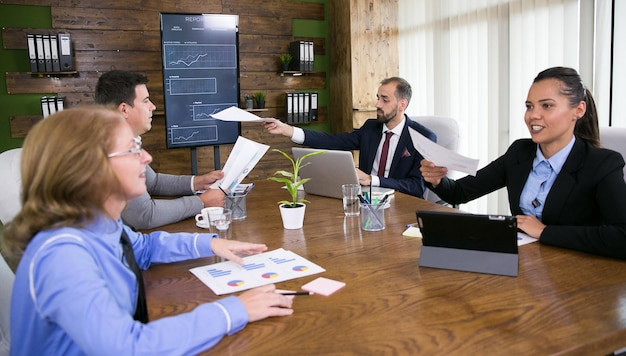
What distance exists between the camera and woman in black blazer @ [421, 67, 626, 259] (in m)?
1.49

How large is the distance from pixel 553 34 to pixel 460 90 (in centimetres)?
97

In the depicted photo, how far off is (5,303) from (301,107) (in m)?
3.98

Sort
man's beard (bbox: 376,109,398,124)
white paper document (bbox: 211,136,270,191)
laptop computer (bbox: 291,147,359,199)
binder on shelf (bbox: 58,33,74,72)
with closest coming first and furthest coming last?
white paper document (bbox: 211,136,270,191) < laptop computer (bbox: 291,147,359,199) < man's beard (bbox: 376,109,398,124) < binder on shelf (bbox: 58,33,74,72)

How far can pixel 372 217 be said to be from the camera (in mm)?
1761

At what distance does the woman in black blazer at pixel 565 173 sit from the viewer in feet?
4.90

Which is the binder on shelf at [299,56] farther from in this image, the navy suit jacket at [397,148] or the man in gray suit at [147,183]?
the man in gray suit at [147,183]

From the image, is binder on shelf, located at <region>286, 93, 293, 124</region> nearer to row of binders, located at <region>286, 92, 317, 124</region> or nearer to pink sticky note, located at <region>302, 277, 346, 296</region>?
row of binders, located at <region>286, 92, 317, 124</region>

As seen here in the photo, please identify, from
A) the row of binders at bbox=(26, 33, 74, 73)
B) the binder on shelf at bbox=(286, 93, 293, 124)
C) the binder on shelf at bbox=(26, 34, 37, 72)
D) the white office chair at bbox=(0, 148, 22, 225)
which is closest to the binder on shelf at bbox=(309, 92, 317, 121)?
the binder on shelf at bbox=(286, 93, 293, 124)

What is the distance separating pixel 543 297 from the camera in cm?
115

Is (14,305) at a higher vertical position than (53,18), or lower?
lower

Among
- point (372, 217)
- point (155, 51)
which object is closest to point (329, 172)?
point (372, 217)

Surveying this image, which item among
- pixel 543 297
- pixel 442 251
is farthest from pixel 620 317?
pixel 442 251

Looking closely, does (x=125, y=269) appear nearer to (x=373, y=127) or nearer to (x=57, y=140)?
(x=57, y=140)

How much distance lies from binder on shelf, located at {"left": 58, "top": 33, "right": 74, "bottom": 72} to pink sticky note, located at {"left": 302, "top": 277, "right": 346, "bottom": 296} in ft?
12.3
